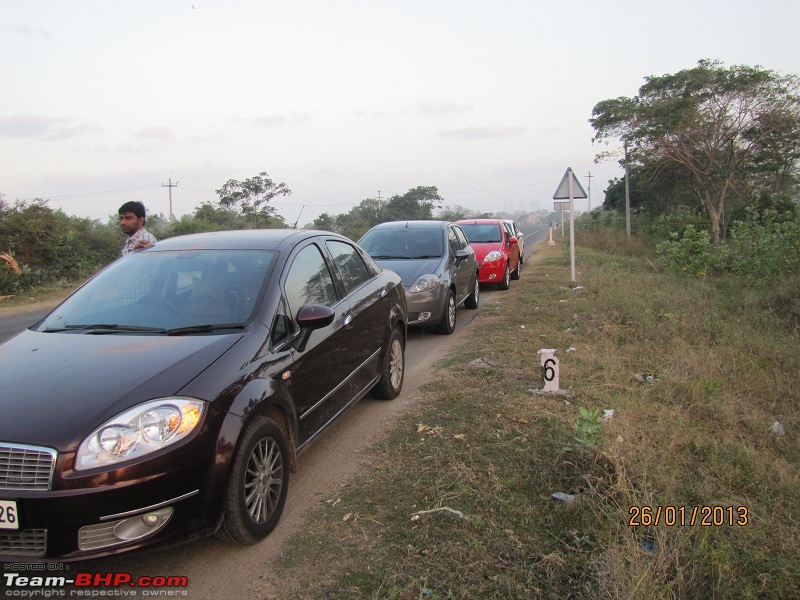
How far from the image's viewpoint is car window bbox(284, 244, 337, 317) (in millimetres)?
3947

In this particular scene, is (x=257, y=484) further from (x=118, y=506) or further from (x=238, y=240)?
(x=238, y=240)

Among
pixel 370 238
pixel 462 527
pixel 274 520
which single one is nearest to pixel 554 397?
pixel 462 527

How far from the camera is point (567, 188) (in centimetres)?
1292

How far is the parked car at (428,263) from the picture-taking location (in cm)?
809

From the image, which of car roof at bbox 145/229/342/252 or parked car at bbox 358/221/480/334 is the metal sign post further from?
car roof at bbox 145/229/342/252

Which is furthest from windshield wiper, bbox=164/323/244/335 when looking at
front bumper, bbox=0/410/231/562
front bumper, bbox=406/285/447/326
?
front bumper, bbox=406/285/447/326

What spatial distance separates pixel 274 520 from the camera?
10.7 ft

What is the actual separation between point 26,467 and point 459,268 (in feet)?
24.7

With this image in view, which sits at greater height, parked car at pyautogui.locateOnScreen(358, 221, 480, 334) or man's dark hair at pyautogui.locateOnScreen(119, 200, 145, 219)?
man's dark hair at pyautogui.locateOnScreen(119, 200, 145, 219)

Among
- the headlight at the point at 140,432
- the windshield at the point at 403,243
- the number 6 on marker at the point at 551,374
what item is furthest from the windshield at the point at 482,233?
the headlight at the point at 140,432

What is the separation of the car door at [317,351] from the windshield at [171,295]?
0.25 m

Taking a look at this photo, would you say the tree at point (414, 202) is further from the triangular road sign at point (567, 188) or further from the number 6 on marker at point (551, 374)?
the number 6 on marker at point (551, 374)

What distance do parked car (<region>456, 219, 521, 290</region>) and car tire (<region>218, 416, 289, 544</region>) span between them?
10421 mm

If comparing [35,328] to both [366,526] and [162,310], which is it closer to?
[162,310]
